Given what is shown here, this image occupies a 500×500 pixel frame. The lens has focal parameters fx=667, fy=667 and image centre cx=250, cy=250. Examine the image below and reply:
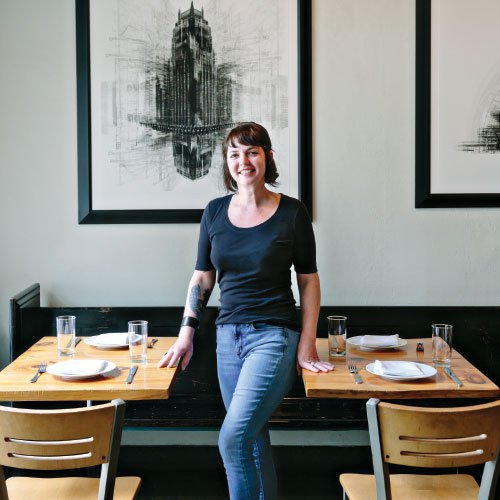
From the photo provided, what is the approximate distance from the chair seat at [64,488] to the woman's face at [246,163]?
1024 millimetres

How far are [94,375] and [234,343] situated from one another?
0.45 meters

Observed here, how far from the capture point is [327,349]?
2473 mm

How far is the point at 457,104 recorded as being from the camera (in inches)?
117

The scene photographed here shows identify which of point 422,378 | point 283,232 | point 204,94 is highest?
point 204,94

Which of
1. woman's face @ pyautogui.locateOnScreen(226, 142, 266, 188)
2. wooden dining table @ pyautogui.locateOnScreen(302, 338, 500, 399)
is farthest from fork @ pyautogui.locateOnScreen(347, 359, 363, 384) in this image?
woman's face @ pyautogui.locateOnScreen(226, 142, 266, 188)

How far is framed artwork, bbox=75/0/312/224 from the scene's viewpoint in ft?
9.66

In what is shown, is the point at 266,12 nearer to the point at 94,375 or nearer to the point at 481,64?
the point at 481,64

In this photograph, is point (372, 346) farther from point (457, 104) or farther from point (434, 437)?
point (457, 104)

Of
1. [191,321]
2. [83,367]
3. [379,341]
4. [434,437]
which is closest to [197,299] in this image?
[191,321]

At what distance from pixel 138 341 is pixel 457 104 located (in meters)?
1.76

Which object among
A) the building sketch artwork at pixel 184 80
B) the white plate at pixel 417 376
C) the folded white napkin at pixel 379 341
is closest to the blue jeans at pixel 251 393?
the white plate at pixel 417 376

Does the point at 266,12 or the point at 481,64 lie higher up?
the point at 266,12

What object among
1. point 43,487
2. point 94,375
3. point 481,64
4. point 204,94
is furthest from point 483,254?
point 43,487

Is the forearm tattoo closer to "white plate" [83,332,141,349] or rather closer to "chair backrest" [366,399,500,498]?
"white plate" [83,332,141,349]
